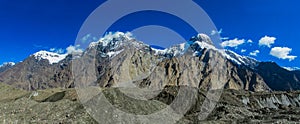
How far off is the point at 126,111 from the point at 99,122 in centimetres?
613

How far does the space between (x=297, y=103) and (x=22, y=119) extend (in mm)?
182275

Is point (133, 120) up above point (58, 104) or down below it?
below

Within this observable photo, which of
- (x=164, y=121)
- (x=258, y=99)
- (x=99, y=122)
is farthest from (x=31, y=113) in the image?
(x=258, y=99)

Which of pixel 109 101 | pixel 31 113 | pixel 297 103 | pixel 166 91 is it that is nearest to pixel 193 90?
pixel 166 91

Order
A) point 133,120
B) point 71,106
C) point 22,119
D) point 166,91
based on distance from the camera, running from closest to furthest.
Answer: point 22,119 → point 133,120 → point 71,106 → point 166,91

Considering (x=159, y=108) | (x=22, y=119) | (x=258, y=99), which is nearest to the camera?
(x=22, y=119)

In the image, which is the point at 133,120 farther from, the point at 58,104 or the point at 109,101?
the point at 58,104

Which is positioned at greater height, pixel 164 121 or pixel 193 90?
pixel 193 90

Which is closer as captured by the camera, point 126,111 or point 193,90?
Answer: point 126,111

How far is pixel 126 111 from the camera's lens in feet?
162

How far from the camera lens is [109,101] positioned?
2051 inches

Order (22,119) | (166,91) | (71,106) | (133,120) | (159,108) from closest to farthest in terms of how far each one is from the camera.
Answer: (22,119) < (133,120) < (71,106) < (159,108) < (166,91)

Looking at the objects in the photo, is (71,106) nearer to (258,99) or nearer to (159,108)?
(159,108)

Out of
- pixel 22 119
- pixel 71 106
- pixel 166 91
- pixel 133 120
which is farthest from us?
pixel 166 91
